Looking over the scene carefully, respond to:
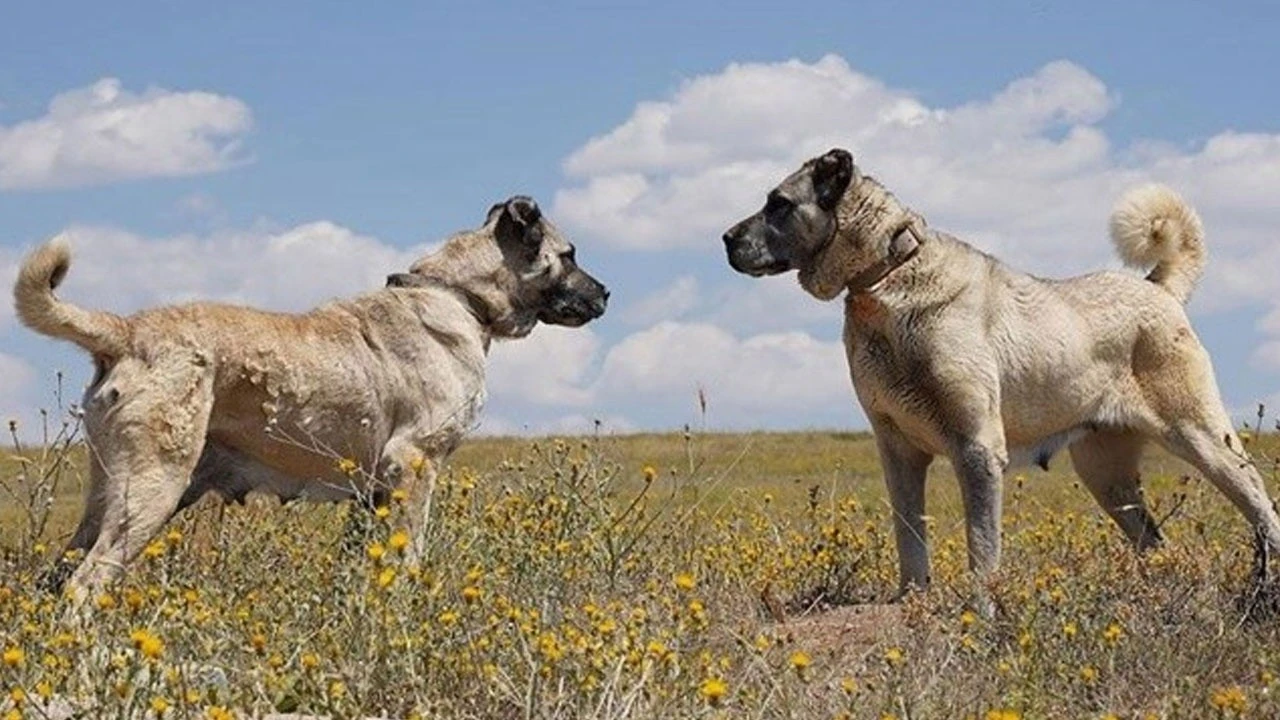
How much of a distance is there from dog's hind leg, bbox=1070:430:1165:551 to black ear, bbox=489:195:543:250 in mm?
3032

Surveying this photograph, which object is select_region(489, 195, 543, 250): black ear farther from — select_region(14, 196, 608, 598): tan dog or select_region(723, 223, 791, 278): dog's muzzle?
select_region(723, 223, 791, 278): dog's muzzle

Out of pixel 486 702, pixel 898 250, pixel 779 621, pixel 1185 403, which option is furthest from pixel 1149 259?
pixel 486 702

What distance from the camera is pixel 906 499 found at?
366 inches

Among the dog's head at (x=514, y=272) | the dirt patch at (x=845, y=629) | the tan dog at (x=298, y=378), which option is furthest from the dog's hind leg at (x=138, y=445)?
the dirt patch at (x=845, y=629)

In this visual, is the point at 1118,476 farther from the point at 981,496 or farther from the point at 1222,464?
the point at 981,496

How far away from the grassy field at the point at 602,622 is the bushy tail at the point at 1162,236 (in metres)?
1.27

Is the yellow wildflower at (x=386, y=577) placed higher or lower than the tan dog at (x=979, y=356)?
lower

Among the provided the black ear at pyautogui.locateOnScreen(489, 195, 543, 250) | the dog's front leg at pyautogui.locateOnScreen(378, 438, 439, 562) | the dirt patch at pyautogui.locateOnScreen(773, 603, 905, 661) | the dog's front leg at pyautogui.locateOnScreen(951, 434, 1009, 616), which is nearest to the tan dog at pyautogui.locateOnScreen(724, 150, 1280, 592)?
the dog's front leg at pyautogui.locateOnScreen(951, 434, 1009, 616)

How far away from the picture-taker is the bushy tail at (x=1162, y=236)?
10.1 metres

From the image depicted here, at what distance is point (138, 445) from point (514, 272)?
9.30ft

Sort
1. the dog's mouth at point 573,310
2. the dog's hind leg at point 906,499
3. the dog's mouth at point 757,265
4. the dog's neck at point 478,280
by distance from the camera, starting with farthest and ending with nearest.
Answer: the dog's mouth at point 573,310
the dog's neck at point 478,280
the dog's mouth at point 757,265
the dog's hind leg at point 906,499

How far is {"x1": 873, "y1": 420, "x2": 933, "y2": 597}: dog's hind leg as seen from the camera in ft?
30.1

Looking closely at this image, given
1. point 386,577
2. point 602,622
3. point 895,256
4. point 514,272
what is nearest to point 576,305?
point 514,272

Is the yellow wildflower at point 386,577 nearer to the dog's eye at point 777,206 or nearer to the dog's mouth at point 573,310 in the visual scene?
the dog's eye at point 777,206
